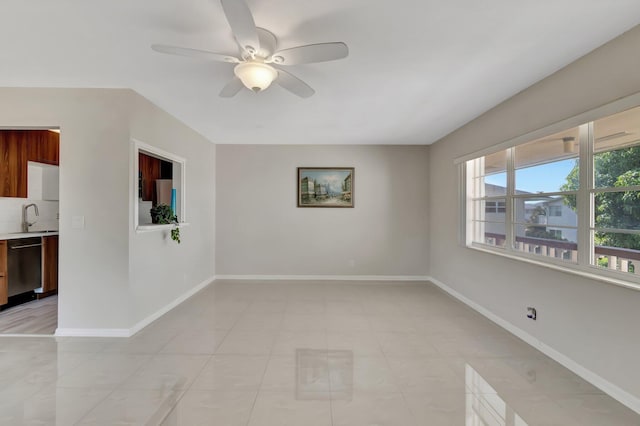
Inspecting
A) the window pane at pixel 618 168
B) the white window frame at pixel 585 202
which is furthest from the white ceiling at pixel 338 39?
the window pane at pixel 618 168

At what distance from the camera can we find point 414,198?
5.35m

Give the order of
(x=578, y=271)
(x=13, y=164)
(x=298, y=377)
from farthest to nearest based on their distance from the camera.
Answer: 1. (x=13, y=164)
2. (x=578, y=271)
3. (x=298, y=377)

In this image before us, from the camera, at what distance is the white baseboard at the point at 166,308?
3.06 metres

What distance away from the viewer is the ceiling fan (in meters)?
1.60

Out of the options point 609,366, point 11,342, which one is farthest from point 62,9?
point 609,366

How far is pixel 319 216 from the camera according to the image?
5363 mm

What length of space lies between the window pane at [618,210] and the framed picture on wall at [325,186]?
3.48 metres

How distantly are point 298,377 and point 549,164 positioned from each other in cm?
288

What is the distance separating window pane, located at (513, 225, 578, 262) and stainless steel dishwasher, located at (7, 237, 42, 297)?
5.95 meters

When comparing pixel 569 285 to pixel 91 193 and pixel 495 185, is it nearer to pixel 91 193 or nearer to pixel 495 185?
pixel 495 185

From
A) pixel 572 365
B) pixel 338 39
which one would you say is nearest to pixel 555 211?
pixel 572 365

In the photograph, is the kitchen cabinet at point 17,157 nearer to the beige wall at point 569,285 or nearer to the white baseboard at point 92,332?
the white baseboard at point 92,332

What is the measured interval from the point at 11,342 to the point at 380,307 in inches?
151

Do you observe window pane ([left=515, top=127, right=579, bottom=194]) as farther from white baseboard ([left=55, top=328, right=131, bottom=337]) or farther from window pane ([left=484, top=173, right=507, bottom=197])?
white baseboard ([left=55, top=328, right=131, bottom=337])
